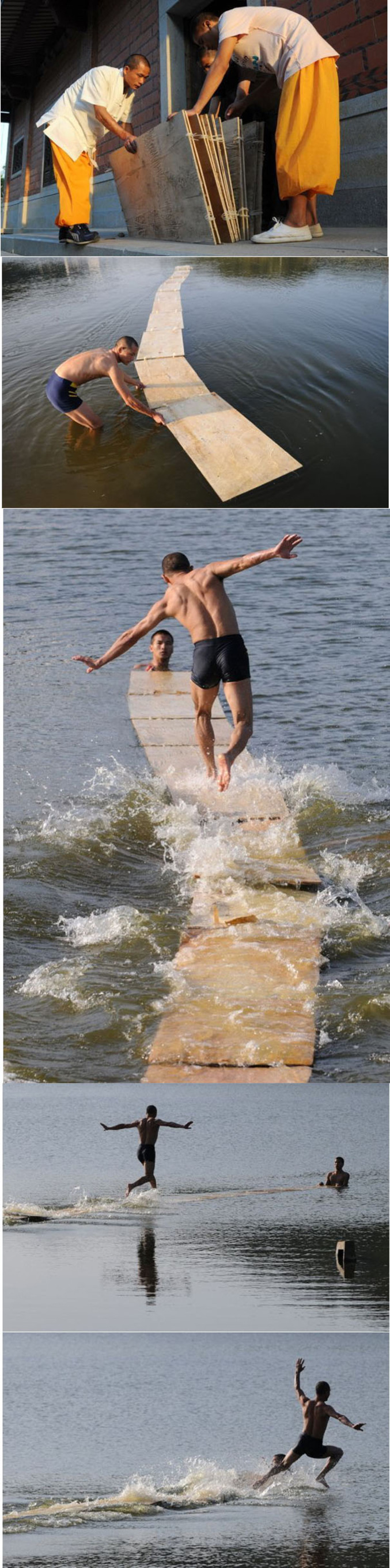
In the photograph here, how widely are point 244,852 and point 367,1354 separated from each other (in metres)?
1.42

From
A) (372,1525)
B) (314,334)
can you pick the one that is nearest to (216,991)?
(372,1525)

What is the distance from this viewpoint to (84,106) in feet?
11.8

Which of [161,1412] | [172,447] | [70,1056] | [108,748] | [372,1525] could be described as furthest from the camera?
[108,748]

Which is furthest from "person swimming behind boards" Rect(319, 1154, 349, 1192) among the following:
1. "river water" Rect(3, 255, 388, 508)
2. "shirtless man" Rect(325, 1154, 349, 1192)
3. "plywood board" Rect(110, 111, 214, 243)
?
"plywood board" Rect(110, 111, 214, 243)

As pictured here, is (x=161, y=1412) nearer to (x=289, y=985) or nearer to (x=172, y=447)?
(x=289, y=985)

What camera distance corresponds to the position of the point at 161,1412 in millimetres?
3176

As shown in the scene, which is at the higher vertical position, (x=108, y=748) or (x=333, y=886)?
(x=108, y=748)

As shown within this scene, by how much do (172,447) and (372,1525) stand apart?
2843 millimetres

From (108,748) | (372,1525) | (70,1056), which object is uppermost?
(108,748)

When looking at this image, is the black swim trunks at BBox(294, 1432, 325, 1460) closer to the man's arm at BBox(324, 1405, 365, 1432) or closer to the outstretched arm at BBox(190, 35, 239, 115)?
the man's arm at BBox(324, 1405, 365, 1432)

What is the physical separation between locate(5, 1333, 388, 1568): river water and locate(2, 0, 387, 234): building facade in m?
3.10

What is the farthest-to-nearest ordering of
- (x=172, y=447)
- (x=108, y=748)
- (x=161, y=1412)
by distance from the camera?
1. (x=108, y=748)
2. (x=172, y=447)
3. (x=161, y=1412)

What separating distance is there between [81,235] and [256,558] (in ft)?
3.66

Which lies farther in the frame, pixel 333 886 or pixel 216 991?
pixel 333 886
